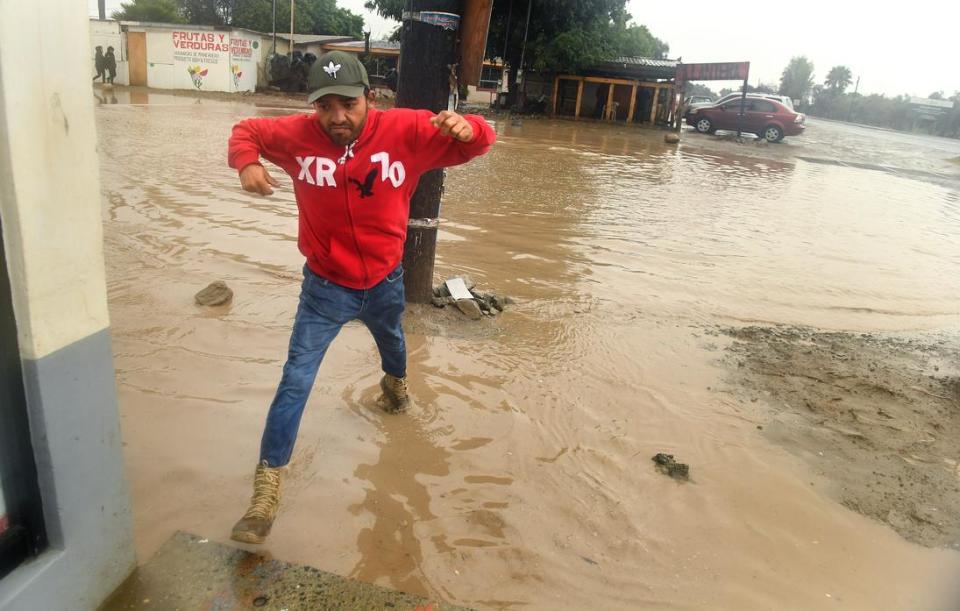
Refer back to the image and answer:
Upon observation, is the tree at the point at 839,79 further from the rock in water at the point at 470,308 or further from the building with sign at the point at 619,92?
the rock in water at the point at 470,308

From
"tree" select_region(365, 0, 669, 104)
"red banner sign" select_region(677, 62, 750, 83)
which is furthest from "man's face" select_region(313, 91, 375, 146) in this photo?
"red banner sign" select_region(677, 62, 750, 83)

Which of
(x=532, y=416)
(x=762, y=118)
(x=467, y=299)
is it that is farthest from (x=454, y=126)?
(x=762, y=118)

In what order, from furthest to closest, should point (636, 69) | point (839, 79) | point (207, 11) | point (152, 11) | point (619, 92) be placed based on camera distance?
point (839, 79) → point (207, 11) → point (152, 11) → point (619, 92) → point (636, 69)

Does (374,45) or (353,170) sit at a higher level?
(374,45)

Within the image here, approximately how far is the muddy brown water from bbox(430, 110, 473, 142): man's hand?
1.48 meters

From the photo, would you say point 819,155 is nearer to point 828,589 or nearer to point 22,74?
point 828,589

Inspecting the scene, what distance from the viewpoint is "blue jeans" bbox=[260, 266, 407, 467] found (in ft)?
8.11

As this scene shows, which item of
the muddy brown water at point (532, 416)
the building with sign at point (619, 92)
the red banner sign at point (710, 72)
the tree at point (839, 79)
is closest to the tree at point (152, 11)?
the building with sign at point (619, 92)

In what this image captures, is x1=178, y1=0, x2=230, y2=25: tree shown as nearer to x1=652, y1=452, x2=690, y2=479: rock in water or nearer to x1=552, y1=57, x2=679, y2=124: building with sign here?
x1=552, y1=57, x2=679, y2=124: building with sign

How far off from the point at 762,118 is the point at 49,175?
27925mm

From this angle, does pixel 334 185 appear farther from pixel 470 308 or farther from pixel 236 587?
pixel 470 308

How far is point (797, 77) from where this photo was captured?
331 feet

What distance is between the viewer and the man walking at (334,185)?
2.40 m

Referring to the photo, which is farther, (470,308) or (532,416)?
(470,308)
